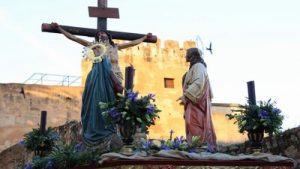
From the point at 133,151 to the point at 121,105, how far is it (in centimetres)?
67

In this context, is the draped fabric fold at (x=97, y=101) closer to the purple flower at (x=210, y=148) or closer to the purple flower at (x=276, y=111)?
the purple flower at (x=210, y=148)

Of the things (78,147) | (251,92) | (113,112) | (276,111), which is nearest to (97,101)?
(78,147)

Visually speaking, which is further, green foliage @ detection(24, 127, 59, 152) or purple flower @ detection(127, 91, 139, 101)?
green foliage @ detection(24, 127, 59, 152)

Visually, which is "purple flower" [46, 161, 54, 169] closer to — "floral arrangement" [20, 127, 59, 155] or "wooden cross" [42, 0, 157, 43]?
"floral arrangement" [20, 127, 59, 155]

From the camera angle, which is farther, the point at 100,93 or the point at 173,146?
the point at 100,93

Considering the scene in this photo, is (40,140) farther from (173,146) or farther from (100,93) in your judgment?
(173,146)

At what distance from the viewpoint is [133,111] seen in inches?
288

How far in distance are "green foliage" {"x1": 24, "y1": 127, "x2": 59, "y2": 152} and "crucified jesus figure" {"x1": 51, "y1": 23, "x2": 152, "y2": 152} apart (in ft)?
4.19

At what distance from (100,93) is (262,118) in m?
2.24

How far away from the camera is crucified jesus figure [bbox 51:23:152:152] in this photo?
8180 millimetres

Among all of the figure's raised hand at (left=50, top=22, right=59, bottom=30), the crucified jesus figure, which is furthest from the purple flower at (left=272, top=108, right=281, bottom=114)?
the figure's raised hand at (left=50, top=22, right=59, bottom=30)

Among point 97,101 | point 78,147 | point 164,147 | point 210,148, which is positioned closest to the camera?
point 164,147

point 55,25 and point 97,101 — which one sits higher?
point 55,25

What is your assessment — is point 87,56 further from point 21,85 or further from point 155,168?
point 21,85
